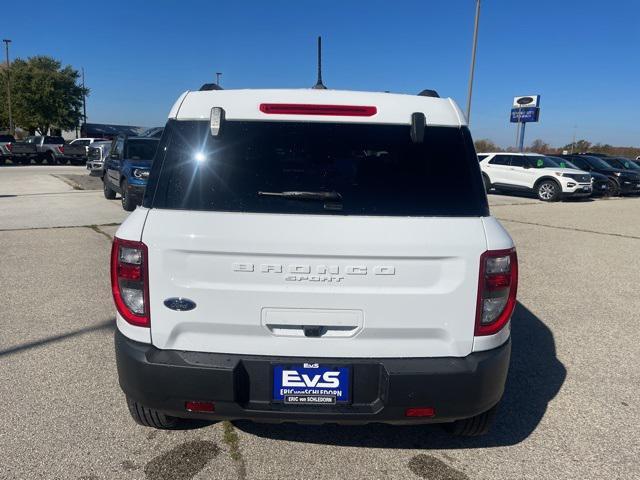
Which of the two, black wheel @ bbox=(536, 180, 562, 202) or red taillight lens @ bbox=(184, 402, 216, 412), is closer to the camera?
red taillight lens @ bbox=(184, 402, 216, 412)

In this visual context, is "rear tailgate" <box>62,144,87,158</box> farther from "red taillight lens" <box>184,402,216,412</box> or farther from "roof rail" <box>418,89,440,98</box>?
"red taillight lens" <box>184,402,216,412</box>

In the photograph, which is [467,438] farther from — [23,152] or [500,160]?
[23,152]

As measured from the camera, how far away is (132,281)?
2.24 metres

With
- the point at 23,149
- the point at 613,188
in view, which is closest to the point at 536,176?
the point at 613,188

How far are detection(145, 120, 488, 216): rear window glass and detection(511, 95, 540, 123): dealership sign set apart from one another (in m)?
37.9

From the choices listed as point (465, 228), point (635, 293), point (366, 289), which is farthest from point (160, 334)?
point (635, 293)

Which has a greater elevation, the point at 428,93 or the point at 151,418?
the point at 428,93

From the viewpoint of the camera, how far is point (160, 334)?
2.24 meters

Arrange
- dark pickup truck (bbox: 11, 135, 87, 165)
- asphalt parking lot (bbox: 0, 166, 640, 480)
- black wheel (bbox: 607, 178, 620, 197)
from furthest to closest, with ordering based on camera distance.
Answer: dark pickup truck (bbox: 11, 135, 87, 165) → black wheel (bbox: 607, 178, 620, 197) → asphalt parking lot (bbox: 0, 166, 640, 480)

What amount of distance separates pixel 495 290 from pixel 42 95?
58.4 metres

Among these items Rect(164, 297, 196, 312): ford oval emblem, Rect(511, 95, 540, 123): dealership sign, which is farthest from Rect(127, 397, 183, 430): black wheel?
Rect(511, 95, 540, 123): dealership sign

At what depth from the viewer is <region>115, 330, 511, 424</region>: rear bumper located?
2195 mm

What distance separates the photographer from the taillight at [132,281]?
2.21 meters

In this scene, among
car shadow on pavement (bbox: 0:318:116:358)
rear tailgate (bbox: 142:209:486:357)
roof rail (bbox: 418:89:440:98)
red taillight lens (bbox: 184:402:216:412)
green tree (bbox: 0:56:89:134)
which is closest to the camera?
rear tailgate (bbox: 142:209:486:357)
